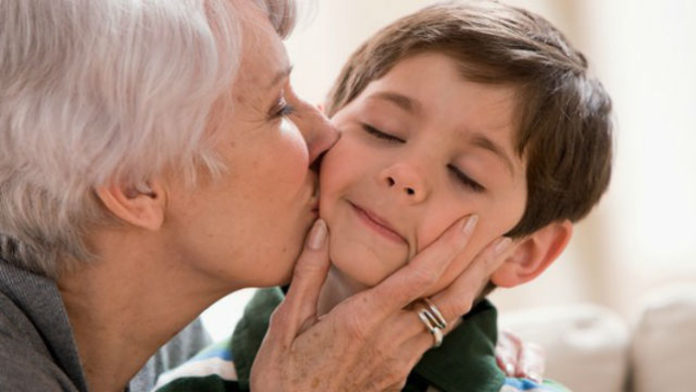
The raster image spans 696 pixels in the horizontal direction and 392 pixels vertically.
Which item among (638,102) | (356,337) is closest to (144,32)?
(356,337)

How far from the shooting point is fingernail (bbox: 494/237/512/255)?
1.89 meters

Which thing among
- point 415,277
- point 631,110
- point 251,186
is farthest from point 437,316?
point 631,110

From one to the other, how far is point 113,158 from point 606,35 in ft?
8.31

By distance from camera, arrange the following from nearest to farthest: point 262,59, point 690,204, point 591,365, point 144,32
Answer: point 144,32 → point 262,59 → point 591,365 → point 690,204

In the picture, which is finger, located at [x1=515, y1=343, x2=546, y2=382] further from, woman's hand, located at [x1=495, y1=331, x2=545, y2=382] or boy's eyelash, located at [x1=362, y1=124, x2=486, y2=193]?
boy's eyelash, located at [x1=362, y1=124, x2=486, y2=193]

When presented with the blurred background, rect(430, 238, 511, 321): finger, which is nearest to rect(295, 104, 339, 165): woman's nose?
rect(430, 238, 511, 321): finger

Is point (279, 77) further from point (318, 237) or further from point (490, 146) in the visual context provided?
point (490, 146)

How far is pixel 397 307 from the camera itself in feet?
5.93

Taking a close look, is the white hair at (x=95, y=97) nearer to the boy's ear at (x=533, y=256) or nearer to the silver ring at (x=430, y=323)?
the silver ring at (x=430, y=323)

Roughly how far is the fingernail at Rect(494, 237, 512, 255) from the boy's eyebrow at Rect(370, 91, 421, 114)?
11.9 inches

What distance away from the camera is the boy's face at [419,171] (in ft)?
5.81

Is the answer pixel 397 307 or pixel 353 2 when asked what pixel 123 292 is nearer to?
pixel 397 307

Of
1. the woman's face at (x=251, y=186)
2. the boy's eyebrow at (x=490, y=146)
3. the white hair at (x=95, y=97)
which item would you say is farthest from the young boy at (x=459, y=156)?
the white hair at (x=95, y=97)

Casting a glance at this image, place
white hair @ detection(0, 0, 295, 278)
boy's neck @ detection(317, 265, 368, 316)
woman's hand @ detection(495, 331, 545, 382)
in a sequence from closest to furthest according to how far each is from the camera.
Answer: white hair @ detection(0, 0, 295, 278), boy's neck @ detection(317, 265, 368, 316), woman's hand @ detection(495, 331, 545, 382)
